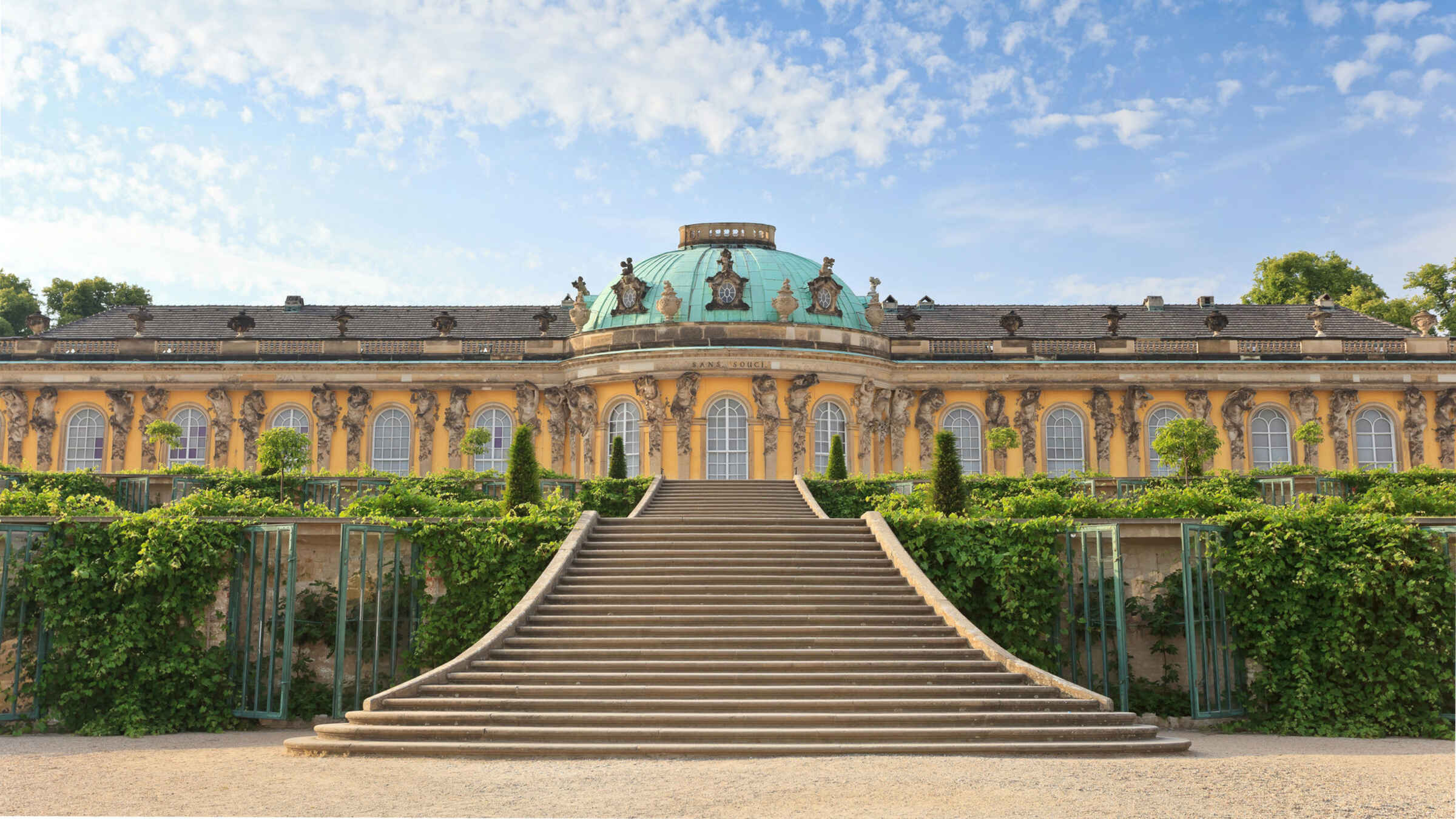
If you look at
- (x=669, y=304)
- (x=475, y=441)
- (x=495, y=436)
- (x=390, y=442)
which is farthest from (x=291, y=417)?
(x=669, y=304)

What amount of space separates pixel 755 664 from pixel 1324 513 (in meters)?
9.50

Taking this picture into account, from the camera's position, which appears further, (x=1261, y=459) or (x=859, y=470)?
(x=1261, y=459)

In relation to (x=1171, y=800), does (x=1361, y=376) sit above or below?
above

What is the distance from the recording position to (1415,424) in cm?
4453

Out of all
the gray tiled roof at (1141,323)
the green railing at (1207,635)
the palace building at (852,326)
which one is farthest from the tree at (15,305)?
the green railing at (1207,635)

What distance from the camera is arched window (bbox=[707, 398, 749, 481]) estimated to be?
40438 millimetres

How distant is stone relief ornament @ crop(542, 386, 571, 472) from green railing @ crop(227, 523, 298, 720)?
2425cm

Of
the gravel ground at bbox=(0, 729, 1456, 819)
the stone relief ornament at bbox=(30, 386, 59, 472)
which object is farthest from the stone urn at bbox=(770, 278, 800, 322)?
the gravel ground at bbox=(0, 729, 1456, 819)

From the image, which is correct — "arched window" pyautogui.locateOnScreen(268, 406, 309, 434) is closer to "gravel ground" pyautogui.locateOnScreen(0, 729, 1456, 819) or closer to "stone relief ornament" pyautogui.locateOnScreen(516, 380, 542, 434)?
"stone relief ornament" pyautogui.locateOnScreen(516, 380, 542, 434)

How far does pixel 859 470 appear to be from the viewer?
1628 inches

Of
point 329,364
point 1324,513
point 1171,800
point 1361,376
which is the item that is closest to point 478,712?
point 1171,800

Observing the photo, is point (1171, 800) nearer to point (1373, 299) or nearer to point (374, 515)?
point (374, 515)

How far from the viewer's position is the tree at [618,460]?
35875 mm

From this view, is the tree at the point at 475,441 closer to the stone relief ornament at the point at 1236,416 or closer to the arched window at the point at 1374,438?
the stone relief ornament at the point at 1236,416
